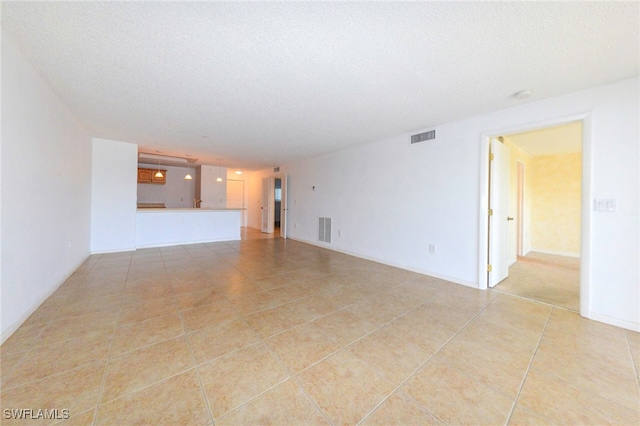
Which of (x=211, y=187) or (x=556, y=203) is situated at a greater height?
(x=211, y=187)

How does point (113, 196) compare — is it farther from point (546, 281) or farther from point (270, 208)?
point (546, 281)

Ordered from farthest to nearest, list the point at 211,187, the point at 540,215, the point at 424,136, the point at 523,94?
1. the point at 211,187
2. the point at 540,215
3. the point at 424,136
4. the point at 523,94

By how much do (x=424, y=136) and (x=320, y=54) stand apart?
256 cm

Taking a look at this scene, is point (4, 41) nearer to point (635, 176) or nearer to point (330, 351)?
point (330, 351)

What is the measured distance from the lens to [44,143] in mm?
2504

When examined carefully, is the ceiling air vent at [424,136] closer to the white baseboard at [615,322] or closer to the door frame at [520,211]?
the white baseboard at [615,322]

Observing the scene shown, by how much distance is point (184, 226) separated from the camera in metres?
6.11

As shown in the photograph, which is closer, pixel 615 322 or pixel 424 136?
pixel 615 322

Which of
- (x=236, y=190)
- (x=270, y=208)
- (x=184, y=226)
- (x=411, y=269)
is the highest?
(x=236, y=190)

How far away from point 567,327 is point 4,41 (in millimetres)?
5442

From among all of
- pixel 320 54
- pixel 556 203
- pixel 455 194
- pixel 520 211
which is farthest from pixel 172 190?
pixel 556 203

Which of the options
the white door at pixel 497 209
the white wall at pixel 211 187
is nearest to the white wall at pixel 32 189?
the white wall at pixel 211 187

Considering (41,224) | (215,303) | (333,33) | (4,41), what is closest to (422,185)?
(333,33)

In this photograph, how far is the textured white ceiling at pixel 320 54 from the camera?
1514 mm
